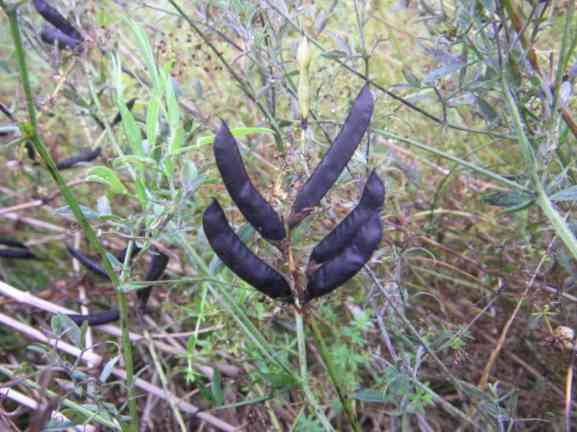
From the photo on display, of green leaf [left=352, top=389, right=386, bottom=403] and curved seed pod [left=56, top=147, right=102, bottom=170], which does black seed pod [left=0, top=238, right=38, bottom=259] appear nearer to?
curved seed pod [left=56, top=147, right=102, bottom=170]

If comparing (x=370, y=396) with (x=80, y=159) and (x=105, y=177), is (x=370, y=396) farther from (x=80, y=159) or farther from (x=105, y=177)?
(x=80, y=159)

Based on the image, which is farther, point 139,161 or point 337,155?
point 139,161

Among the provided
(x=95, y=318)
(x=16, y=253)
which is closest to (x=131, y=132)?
(x=95, y=318)

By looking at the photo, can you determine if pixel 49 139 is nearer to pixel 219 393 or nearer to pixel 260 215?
pixel 219 393

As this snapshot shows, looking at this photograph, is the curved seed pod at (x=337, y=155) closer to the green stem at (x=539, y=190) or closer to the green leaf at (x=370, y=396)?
the green stem at (x=539, y=190)

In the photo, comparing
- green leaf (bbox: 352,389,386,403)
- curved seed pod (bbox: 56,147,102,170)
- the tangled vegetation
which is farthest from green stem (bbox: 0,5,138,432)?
curved seed pod (bbox: 56,147,102,170)

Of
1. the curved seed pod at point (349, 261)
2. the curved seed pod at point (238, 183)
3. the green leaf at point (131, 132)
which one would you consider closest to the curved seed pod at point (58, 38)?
the green leaf at point (131, 132)

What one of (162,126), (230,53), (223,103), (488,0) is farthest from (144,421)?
(230,53)
